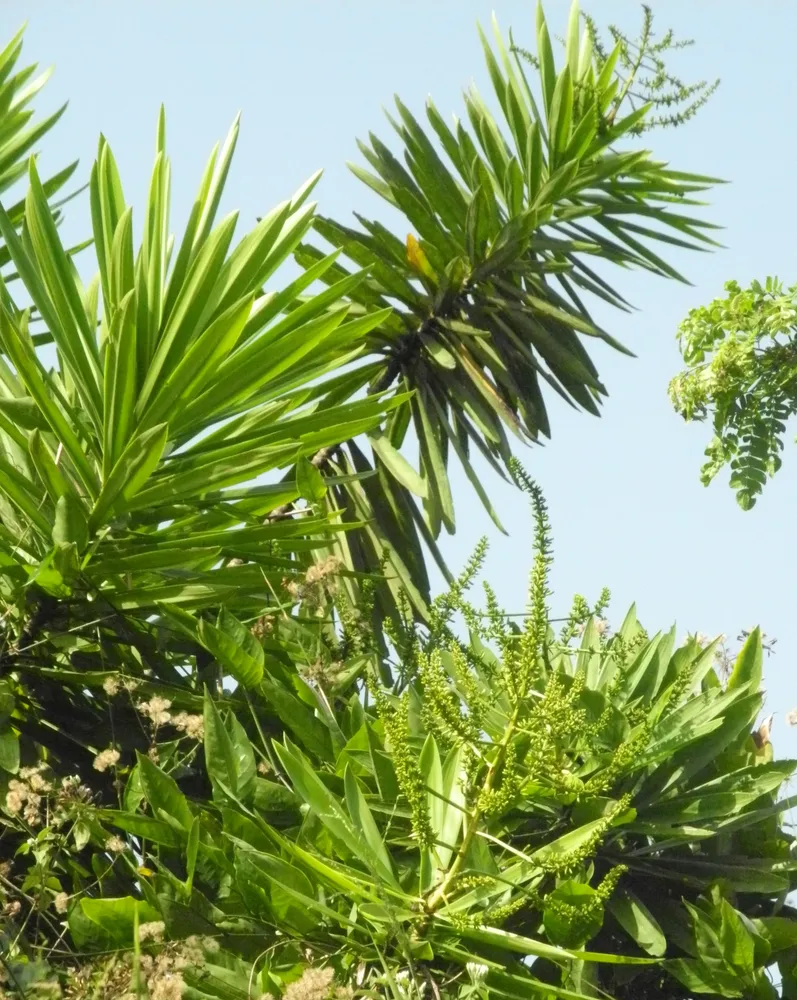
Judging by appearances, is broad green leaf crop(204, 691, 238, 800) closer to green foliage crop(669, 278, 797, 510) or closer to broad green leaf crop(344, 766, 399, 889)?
broad green leaf crop(344, 766, 399, 889)

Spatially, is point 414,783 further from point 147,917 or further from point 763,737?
point 763,737

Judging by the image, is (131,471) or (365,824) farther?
(131,471)

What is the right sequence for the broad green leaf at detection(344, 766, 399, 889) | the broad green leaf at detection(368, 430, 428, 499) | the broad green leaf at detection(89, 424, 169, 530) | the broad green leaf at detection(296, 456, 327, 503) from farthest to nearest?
the broad green leaf at detection(368, 430, 428, 499)
the broad green leaf at detection(296, 456, 327, 503)
the broad green leaf at detection(89, 424, 169, 530)
the broad green leaf at detection(344, 766, 399, 889)

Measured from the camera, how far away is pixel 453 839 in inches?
80.0

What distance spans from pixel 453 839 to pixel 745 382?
178 centimetres

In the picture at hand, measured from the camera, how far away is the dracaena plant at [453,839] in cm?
179

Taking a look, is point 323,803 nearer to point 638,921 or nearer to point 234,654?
point 234,654

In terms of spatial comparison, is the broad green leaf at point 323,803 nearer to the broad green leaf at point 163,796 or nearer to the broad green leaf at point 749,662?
the broad green leaf at point 163,796

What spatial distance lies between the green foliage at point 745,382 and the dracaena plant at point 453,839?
98 cm

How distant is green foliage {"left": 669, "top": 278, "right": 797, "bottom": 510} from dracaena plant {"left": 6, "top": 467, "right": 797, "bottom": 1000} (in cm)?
98

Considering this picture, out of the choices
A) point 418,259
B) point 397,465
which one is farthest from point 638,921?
point 418,259

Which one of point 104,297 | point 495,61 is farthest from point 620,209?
point 104,297

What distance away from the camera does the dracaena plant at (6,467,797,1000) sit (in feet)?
5.86

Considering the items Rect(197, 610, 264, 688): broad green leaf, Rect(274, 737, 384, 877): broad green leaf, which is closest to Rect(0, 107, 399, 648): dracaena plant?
Rect(197, 610, 264, 688): broad green leaf
